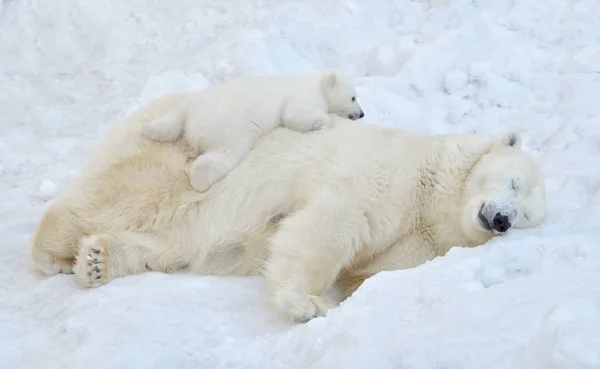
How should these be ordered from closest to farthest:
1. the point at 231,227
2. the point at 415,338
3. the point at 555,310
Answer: the point at 555,310 < the point at 415,338 < the point at 231,227

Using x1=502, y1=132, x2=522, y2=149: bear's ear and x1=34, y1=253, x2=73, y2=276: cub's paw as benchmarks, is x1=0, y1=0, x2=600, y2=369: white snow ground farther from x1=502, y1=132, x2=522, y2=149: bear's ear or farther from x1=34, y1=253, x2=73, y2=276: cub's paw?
x1=502, y1=132, x2=522, y2=149: bear's ear

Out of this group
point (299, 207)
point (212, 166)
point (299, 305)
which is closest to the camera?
point (299, 305)

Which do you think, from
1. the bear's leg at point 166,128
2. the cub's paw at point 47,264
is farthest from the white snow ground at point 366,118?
the bear's leg at point 166,128

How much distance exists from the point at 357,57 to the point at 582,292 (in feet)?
14.8

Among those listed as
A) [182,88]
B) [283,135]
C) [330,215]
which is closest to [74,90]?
[182,88]

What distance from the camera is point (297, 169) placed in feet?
12.4

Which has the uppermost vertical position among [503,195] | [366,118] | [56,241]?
[503,195]

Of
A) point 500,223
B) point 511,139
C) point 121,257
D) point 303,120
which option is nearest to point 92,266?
point 121,257

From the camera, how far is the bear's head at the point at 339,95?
14.6 feet

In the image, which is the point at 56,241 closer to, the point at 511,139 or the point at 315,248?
the point at 315,248

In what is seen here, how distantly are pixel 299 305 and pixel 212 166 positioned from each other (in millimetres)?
1040

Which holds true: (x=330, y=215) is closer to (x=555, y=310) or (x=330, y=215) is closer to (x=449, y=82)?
(x=555, y=310)

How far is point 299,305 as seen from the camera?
120 inches

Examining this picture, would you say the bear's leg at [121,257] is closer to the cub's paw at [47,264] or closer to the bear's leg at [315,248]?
the cub's paw at [47,264]
